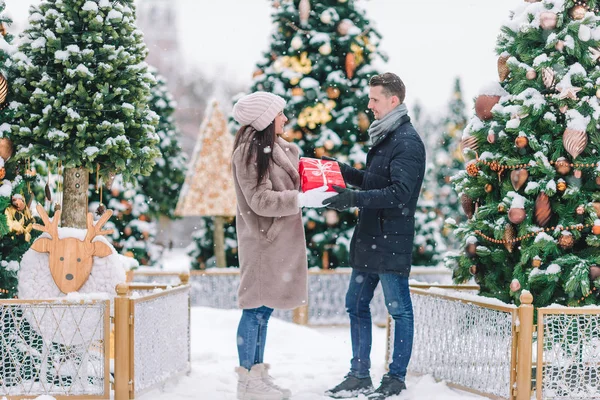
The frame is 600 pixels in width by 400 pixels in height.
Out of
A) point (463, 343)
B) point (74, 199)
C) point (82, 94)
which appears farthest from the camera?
point (74, 199)

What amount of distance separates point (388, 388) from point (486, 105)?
87.4 inches

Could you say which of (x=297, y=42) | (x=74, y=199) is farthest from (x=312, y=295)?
(x=74, y=199)

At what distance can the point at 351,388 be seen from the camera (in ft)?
16.2

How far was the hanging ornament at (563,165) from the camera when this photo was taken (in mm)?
4879

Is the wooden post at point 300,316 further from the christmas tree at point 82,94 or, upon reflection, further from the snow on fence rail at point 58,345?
the snow on fence rail at point 58,345

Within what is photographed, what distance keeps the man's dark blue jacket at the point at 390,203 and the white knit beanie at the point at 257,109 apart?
0.80 m

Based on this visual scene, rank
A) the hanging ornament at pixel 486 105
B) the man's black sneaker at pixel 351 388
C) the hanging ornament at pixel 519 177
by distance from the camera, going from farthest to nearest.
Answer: the hanging ornament at pixel 486 105, the hanging ornament at pixel 519 177, the man's black sneaker at pixel 351 388

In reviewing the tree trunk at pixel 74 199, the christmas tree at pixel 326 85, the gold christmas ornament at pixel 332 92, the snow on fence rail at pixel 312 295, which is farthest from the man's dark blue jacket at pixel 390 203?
the gold christmas ornament at pixel 332 92

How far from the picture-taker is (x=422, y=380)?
17.3 ft

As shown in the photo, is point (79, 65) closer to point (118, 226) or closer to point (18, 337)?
point (18, 337)

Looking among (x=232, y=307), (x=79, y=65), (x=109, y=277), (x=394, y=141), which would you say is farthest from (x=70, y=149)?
(x=232, y=307)

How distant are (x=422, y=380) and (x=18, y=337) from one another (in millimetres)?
2883

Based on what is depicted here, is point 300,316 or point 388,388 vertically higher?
point 388,388

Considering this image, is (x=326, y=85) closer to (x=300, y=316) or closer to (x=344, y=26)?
(x=344, y=26)
